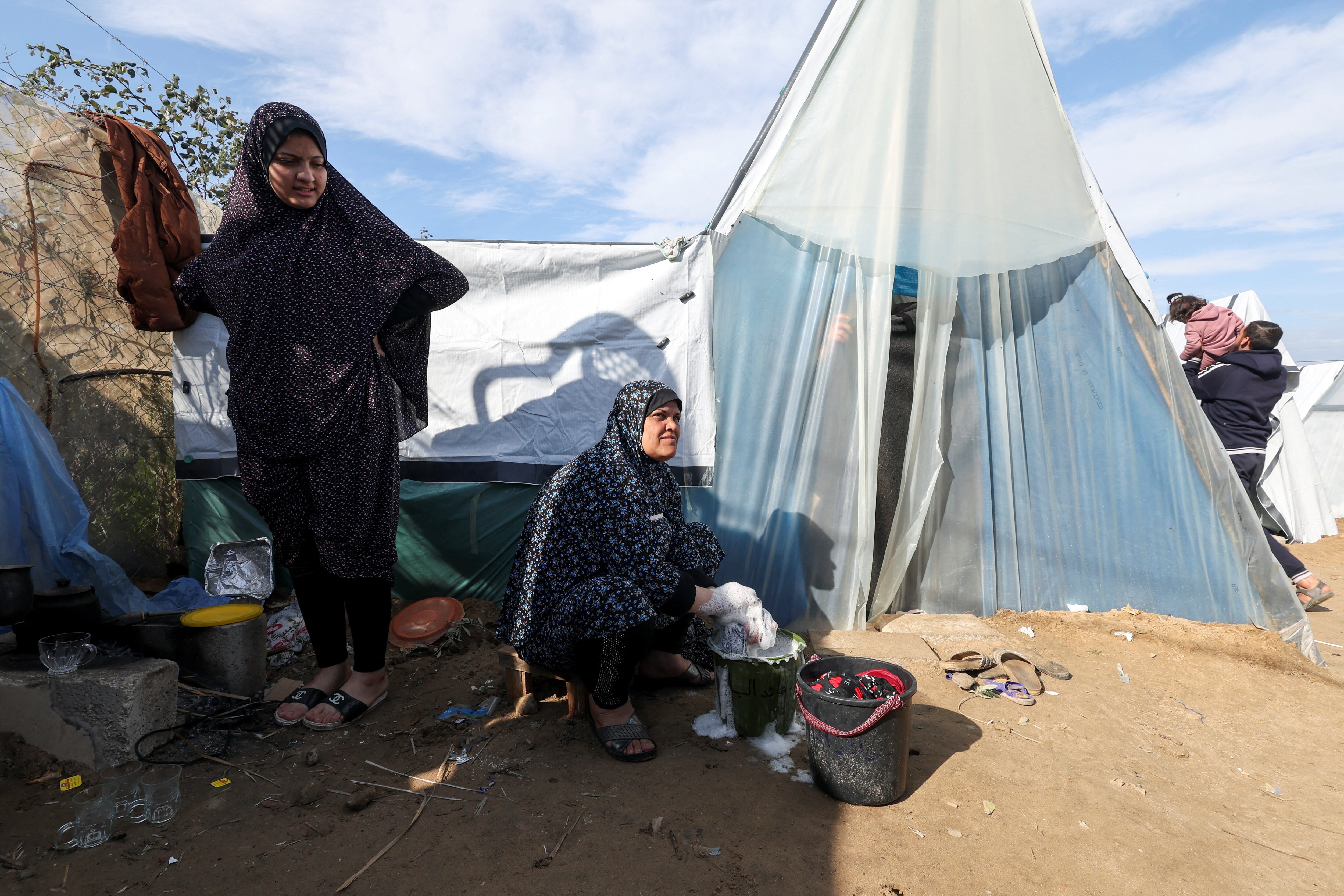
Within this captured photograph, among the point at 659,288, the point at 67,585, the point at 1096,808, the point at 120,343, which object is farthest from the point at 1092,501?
the point at 120,343

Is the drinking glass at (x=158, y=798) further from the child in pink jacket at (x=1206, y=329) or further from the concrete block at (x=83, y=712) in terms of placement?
the child in pink jacket at (x=1206, y=329)

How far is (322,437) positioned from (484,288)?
1439 millimetres

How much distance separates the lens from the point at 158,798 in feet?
6.93

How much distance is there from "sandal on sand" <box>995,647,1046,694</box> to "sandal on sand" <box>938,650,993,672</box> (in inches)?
2.1

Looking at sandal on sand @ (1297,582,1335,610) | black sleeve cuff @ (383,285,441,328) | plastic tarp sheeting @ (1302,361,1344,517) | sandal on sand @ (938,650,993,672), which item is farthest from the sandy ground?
plastic tarp sheeting @ (1302,361,1344,517)

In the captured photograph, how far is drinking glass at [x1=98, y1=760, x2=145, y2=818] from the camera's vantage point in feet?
6.85

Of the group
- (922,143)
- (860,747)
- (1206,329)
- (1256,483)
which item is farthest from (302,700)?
(1256,483)

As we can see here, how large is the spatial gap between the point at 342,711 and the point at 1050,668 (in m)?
2.95

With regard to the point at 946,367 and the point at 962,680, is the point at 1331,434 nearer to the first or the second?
the point at 946,367

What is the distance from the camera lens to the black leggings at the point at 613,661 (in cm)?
237

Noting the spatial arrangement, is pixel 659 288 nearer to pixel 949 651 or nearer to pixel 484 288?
pixel 484 288

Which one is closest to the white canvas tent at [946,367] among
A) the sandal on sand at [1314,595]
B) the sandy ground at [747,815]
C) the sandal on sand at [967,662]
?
the sandal on sand at [967,662]

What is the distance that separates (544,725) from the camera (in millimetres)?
2645

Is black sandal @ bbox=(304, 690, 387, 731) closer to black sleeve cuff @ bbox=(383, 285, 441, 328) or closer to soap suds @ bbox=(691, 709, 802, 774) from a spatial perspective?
soap suds @ bbox=(691, 709, 802, 774)
